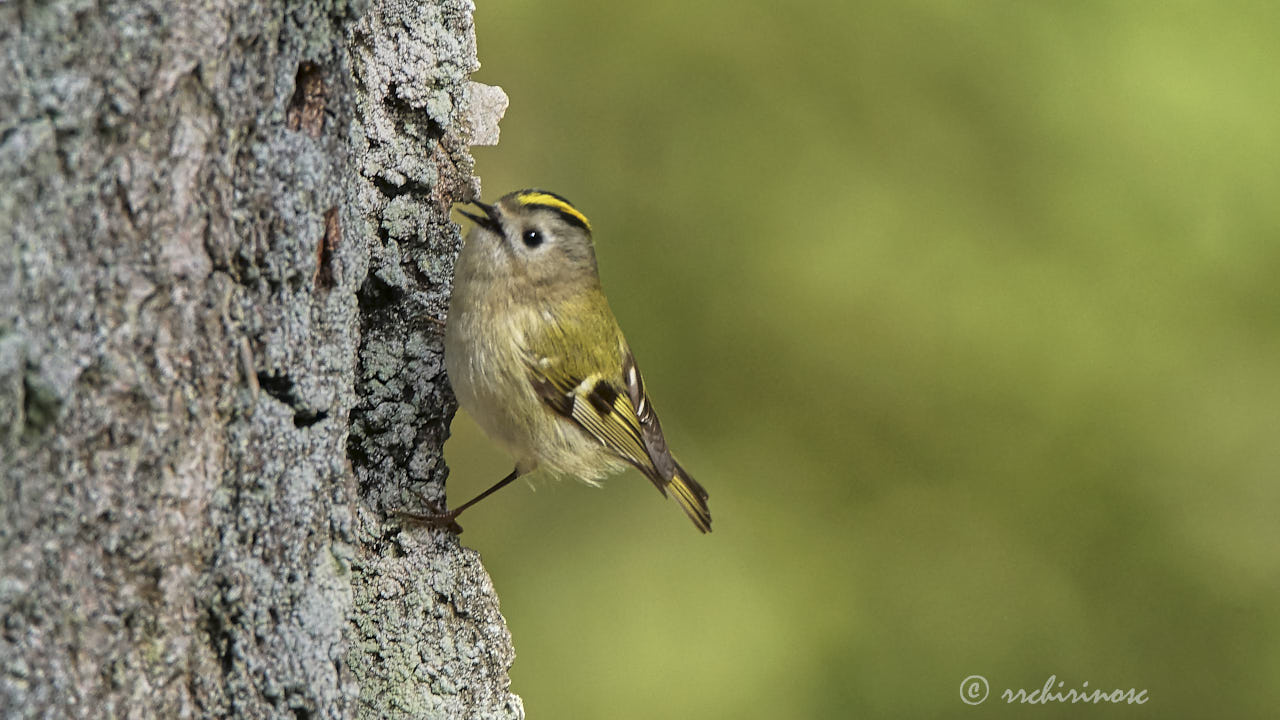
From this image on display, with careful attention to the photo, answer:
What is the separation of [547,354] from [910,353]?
3.19 ft

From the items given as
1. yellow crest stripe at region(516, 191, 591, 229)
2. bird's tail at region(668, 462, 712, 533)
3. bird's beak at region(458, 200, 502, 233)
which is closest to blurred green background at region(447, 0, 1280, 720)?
bird's tail at region(668, 462, 712, 533)

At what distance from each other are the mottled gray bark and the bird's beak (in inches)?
18.3

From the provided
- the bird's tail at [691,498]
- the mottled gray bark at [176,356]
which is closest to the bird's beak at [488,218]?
the mottled gray bark at [176,356]

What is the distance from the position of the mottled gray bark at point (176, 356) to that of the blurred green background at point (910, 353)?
3.94 feet

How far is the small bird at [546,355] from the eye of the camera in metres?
1.87

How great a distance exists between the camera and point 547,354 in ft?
6.78

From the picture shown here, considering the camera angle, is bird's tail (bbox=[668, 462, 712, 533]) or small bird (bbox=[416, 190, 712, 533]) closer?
small bird (bbox=[416, 190, 712, 533])

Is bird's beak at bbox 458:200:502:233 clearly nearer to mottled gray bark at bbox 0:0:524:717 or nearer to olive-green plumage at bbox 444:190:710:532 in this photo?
olive-green plumage at bbox 444:190:710:532

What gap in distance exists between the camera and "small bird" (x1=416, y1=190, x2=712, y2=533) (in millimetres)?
1866

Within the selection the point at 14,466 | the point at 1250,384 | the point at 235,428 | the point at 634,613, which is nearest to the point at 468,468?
the point at 634,613

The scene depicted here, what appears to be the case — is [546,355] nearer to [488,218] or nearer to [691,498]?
[488,218]

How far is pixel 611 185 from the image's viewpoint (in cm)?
275

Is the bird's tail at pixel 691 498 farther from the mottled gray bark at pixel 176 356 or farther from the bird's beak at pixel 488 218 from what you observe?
the mottled gray bark at pixel 176 356

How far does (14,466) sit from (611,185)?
1.87 metres
